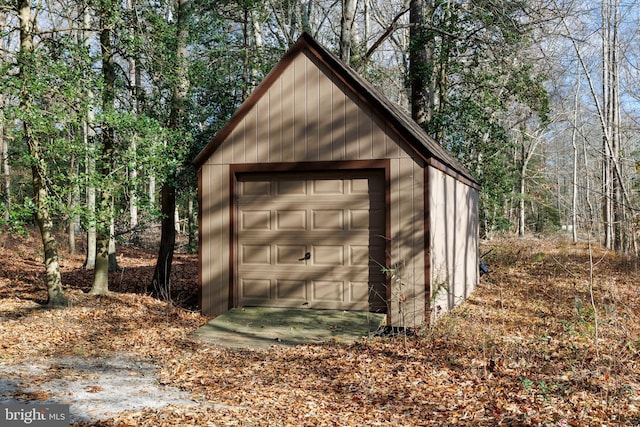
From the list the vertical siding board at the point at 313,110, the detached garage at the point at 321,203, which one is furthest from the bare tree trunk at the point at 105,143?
the vertical siding board at the point at 313,110

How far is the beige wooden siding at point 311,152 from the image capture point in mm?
8516

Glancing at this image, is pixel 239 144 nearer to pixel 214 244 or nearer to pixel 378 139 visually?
pixel 214 244

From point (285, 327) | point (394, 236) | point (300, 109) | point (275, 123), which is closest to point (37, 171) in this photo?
point (275, 123)

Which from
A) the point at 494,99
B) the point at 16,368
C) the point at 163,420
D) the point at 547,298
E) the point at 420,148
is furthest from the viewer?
the point at 494,99

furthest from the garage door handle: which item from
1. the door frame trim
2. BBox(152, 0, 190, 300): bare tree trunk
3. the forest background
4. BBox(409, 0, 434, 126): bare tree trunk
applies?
BBox(409, 0, 434, 126): bare tree trunk

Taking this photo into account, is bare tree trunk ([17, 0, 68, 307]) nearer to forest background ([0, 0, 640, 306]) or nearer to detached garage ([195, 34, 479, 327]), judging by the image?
forest background ([0, 0, 640, 306])

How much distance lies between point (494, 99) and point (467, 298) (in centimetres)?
696

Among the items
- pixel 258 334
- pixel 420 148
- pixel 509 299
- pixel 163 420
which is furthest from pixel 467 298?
pixel 163 420

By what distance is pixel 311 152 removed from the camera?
9.09 meters

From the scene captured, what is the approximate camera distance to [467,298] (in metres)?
11.8

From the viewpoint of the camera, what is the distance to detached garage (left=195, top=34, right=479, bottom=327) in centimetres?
855

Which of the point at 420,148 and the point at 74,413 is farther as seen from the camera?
the point at 420,148

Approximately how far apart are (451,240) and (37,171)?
766 centimetres

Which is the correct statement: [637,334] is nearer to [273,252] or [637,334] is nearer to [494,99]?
[273,252]
